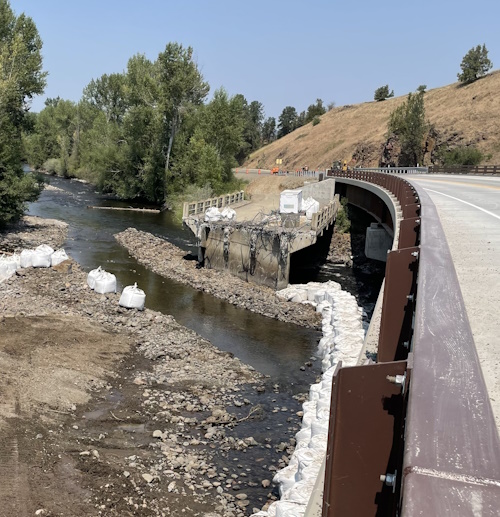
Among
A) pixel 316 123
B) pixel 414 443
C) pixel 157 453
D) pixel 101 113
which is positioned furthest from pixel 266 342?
pixel 316 123

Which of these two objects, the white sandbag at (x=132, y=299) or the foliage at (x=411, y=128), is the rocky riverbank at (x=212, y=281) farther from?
the foliage at (x=411, y=128)

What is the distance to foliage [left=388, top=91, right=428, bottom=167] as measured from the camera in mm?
61531

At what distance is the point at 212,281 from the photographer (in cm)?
2483

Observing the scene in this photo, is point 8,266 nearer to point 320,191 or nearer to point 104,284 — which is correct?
point 104,284

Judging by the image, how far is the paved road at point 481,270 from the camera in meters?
4.80

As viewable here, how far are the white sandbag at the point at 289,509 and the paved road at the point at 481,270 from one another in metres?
3.42

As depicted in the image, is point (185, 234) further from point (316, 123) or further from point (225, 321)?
point (316, 123)

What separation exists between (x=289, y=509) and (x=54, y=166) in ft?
267

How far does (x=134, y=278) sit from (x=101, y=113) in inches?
2215

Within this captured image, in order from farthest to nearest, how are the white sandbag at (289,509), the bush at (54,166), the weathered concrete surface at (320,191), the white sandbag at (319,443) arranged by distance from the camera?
the bush at (54,166) → the weathered concrete surface at (320,191) → the white sandbag at (319,443) → the white sandbag at (289,509)

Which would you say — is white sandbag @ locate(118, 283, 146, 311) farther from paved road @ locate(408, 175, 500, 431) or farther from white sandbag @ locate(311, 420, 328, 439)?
white sandbag @ locate(311, 420, 328, 439)

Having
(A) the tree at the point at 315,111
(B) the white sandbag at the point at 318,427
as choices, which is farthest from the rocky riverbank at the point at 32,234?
(A) the tree at the point at 315,111

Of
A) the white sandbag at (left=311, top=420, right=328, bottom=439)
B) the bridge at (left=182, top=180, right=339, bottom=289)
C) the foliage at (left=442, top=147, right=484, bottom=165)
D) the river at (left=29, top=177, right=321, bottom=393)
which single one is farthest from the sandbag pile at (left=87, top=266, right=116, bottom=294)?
the foliage at (left=442, top=147, right=484, bottom=165)

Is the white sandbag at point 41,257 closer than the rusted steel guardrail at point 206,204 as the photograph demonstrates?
Yes
